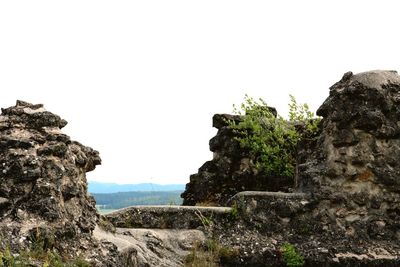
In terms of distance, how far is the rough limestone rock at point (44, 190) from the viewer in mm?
7234

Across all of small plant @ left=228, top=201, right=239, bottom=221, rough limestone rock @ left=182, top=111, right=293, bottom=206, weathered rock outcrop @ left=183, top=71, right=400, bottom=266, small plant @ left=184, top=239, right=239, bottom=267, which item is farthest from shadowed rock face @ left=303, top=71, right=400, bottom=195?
rough limestone rock @ left=182, top=111, right=293, bottom=206

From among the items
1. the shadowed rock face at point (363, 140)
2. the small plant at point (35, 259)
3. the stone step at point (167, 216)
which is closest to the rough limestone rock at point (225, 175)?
the shadowed rock face at point (363, 140)

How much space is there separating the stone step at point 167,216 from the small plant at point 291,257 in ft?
3.98

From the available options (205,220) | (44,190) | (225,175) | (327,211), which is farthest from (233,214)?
(225,175)

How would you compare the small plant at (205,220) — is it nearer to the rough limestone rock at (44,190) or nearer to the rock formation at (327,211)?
the rock formation at (327,211)

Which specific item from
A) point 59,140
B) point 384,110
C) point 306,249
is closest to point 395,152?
point 384,110

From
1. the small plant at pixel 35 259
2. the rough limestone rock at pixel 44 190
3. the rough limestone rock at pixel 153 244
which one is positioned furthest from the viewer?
the rough limestone rock at pixel 153 244

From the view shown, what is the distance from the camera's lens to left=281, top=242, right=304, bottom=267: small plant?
34.4ft

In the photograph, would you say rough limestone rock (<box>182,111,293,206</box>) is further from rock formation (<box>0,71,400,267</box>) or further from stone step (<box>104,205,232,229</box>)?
stone step (<box>104,205,232,229</box>)

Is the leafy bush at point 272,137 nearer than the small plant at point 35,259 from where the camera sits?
No

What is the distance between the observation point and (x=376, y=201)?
11.1 m

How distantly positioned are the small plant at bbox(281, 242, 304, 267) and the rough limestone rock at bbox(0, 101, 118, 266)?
11.9ft

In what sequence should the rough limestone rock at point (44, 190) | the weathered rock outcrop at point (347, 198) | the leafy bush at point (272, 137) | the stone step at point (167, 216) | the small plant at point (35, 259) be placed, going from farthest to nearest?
the leafy bush at point (272, 137) → the weathered rock outcrop at point (347, 198) → the stone step at point (167, 216) → the rough limestone rock at point (44, 190) → the small plant at point (35, 259)

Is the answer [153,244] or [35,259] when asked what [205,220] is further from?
[35,259]
